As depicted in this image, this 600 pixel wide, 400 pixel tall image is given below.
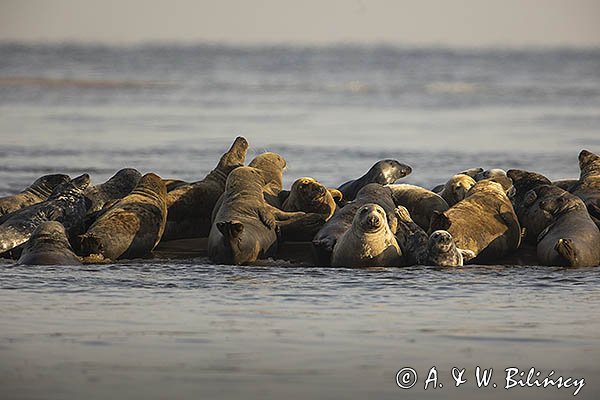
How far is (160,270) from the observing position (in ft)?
36.9

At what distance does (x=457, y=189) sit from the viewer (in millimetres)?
13242

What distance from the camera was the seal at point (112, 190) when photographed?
44.4 feet

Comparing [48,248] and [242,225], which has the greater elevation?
[242,225]

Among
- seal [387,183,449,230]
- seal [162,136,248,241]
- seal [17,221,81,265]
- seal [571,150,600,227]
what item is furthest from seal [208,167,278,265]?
seal [571,150,600,227]

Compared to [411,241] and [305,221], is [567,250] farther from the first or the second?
[305,221]

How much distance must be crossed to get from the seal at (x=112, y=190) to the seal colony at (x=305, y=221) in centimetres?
2

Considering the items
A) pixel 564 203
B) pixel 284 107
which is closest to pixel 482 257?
pixel 564 203

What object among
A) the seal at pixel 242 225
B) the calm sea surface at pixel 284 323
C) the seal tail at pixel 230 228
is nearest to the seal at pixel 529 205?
the calm sea surface at pixel 284 323

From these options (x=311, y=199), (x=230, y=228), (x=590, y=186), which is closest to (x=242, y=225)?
(x=230, y=228)

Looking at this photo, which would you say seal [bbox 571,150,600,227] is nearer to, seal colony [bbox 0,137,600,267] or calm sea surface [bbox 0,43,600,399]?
seal colony [bbox 0,137,600,267]

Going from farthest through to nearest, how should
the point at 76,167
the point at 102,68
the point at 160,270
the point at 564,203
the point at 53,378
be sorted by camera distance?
1. the point at 102,68
2. the point at 76,167
3. the point at 564,203
4. the point at 160,270
5. the point at 53,378

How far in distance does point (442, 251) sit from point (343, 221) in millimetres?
1110

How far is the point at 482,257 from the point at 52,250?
3.90m

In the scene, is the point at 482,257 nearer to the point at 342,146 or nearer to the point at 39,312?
the point at 39,312
